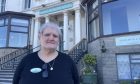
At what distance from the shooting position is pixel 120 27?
1023 cm

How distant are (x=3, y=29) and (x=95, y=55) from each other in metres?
10.6

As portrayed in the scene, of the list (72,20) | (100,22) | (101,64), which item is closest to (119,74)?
(101,64)

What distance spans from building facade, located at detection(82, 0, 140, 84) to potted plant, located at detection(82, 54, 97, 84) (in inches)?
13.7

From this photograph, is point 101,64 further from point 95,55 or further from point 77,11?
point 77,11

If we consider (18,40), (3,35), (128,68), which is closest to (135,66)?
(128,68)

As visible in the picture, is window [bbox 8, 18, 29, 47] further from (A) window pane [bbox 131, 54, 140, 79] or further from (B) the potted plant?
(A) window pane [bbox 131, 54, 140, 79]

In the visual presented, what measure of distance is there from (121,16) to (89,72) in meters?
3.20

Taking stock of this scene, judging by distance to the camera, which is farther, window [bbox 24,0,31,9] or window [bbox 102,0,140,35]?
window [bbox 24,0,31,9]

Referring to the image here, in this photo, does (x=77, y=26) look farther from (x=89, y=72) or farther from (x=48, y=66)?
(x=48, y=66)

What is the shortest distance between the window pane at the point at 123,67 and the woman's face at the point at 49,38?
7.46 meters

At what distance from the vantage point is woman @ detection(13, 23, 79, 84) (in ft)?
7.79

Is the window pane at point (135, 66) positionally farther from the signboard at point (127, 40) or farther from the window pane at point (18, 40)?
the window pane at point (18, 40)

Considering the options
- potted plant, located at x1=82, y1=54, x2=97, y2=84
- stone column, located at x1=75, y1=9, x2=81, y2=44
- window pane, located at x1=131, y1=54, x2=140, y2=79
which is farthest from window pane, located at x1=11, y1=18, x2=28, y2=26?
window pane, located at x1=131, y1=54, x2=140, y2=79

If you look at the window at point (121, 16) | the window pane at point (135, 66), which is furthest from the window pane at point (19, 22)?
the window pane at point (135, 66)
